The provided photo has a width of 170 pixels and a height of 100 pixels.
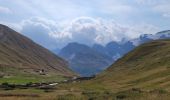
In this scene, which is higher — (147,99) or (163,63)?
(163,63)

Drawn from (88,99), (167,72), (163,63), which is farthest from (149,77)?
(88,99)

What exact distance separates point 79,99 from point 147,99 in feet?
33.4

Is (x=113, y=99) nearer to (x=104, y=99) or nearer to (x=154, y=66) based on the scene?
(x=104, y=99)

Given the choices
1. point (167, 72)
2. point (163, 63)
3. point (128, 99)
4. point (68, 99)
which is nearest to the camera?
point (128, 99)

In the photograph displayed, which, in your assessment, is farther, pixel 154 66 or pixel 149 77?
pixel 154 66

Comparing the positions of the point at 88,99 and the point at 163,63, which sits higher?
the point at 163,63

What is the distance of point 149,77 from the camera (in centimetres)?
14538

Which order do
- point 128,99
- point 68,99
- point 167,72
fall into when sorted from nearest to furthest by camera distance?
point 128,99 → point 68,99 → point 167,72

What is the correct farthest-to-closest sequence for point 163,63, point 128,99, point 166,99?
point 163,63 → point 128,99 → point 166,99

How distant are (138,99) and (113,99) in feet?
11.7

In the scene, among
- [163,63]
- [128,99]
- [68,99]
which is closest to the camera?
[128,99]

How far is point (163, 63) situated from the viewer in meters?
177

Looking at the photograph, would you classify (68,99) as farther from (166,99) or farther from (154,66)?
(154,66)

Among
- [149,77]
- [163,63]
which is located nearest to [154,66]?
Result: [163,63]
